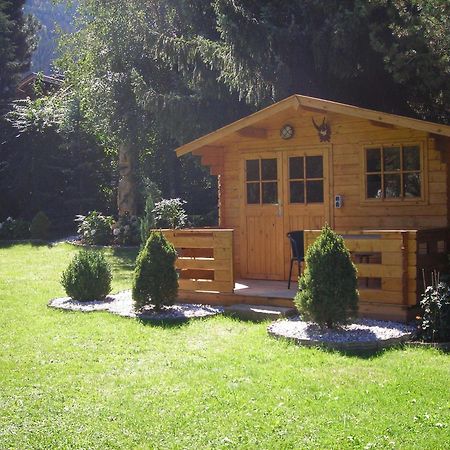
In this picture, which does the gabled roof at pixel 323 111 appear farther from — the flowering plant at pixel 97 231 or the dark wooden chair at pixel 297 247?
the flowering plant at pixel 97 231

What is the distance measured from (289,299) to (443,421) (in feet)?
14.7

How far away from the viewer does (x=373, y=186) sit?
1024 centimetres

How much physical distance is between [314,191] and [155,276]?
306 cm

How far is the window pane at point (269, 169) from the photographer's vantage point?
436 inches

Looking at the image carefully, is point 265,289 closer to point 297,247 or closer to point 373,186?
point 297,247

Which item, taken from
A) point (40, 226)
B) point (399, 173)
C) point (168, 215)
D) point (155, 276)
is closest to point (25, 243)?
point (40, 226)

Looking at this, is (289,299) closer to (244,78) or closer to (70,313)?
(70,313)

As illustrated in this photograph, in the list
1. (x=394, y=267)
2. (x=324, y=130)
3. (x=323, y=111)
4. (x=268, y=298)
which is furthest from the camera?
(x=324, y=130)

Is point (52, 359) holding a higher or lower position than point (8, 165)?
lower

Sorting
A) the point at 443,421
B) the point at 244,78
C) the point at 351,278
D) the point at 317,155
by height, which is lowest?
the point at 443,421

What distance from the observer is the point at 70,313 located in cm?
980

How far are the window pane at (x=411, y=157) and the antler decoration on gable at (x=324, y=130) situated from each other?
1210mm

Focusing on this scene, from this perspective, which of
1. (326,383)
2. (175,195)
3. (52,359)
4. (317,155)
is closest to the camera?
(326,383)

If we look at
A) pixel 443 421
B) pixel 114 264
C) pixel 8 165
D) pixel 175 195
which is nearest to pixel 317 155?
pixel 443 421
